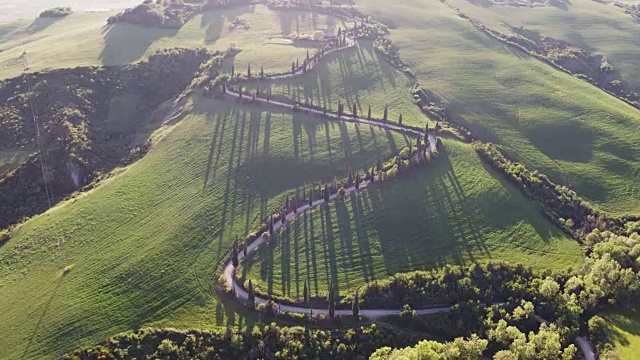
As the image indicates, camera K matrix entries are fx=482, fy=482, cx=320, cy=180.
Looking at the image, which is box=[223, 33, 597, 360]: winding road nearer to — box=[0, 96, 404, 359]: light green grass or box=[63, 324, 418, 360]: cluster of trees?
box=[0, 96, 404, 359]: light green grass

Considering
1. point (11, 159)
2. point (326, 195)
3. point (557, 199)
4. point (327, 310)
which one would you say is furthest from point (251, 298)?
point (11, 159)

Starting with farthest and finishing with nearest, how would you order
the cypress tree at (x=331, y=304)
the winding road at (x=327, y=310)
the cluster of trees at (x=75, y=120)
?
the cluster of trees at (x=75, y=120) → the cypress tree at (x=331, y=304) → the winding road at (x=327, y=310)

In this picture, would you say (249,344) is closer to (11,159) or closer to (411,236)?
(411,236)

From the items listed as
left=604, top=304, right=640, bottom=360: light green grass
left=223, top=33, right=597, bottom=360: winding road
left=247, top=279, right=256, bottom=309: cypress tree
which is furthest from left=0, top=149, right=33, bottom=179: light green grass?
left=604, top=304, right=640, bottom=360: light green grass

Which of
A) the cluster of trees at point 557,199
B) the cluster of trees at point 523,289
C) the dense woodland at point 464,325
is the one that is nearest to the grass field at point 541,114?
the cluster of trees at point 557,199

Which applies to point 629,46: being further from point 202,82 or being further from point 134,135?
point 134,135

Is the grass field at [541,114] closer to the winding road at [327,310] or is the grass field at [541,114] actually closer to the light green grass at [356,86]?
the light green grass at [356,86]

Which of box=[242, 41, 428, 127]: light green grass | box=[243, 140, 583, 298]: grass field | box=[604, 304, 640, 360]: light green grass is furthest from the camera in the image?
box=[242, 41, 428, 127]: light green grass
